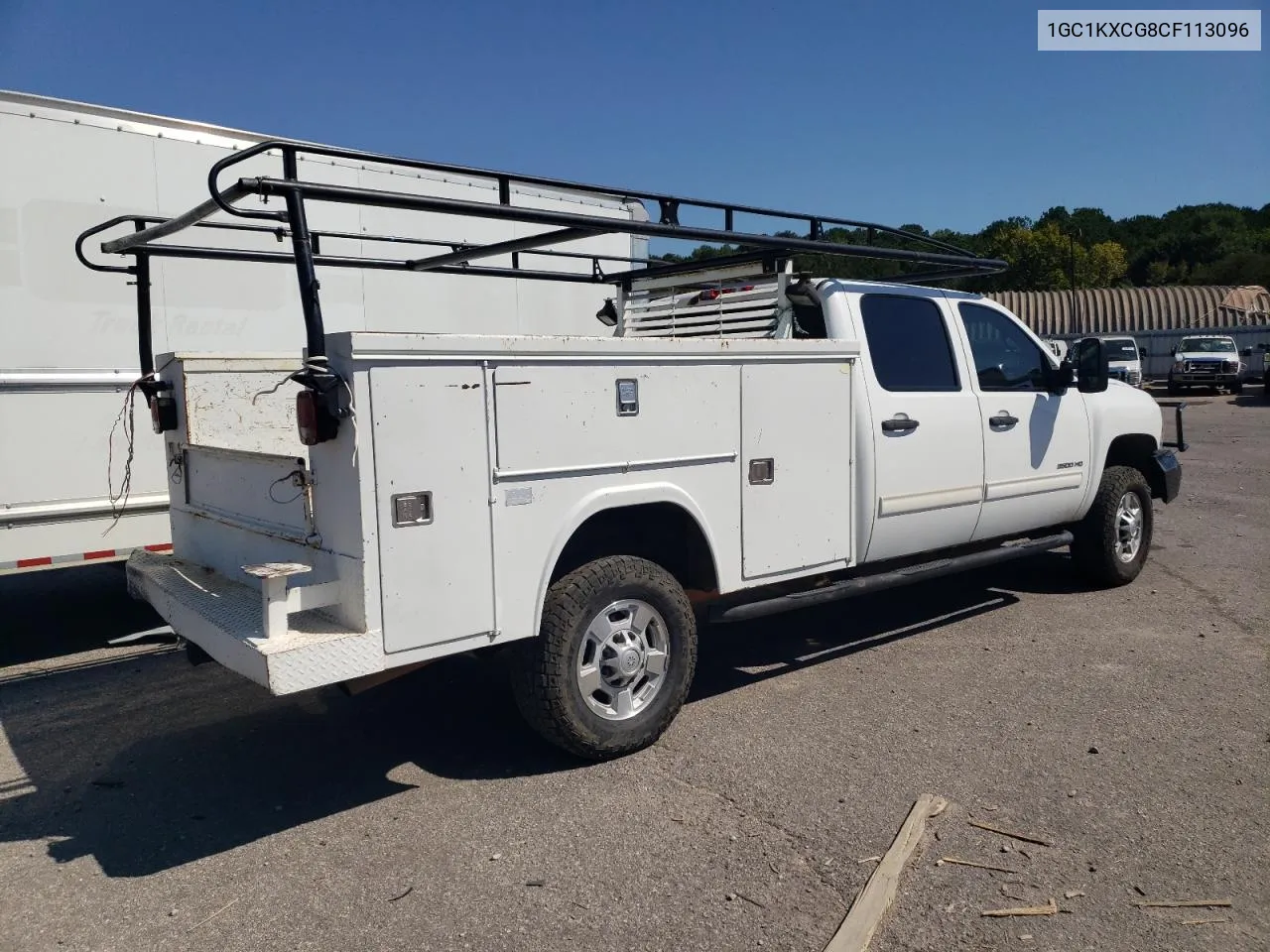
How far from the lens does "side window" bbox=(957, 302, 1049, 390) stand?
627 centimetres

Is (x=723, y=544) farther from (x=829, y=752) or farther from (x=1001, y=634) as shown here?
(x=1001, y=634)

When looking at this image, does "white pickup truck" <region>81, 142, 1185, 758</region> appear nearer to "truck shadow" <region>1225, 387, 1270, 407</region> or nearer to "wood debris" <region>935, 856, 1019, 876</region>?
"wood debris" <region>935, 856, 1019, 876</region>

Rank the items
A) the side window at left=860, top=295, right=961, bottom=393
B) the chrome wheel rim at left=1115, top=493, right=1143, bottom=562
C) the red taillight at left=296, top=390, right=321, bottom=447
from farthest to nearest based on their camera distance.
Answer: the chrome wheel rim at left=1115, top=493, right=1143, bottom=562 < the side window at left=860, top=295, right=961, bottom=393 < the red taillight at left=296, top=390, right=321, bottom=447

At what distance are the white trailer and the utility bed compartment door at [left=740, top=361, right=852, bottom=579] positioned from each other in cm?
204

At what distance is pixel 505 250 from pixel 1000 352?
10.4 ft

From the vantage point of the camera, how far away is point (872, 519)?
5461mm

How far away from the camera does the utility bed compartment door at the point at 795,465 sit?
486cm

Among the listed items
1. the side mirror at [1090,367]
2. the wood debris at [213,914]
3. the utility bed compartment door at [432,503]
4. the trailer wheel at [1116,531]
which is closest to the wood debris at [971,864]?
the utility bed compartment door at [432,503]

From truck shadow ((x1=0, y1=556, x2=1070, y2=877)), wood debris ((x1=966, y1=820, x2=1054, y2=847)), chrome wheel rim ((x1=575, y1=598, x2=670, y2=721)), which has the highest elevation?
chrome wheel rim ((x1=575, y1=598, x2=670, y2=721))

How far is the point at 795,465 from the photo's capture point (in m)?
5.04

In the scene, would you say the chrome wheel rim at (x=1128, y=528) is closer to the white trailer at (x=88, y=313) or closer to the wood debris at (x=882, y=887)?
the wood debris at (x=882, y=887)

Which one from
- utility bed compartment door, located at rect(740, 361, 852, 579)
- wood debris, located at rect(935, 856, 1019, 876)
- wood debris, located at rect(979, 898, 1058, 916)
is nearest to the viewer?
wood debris, located at rect(979, 898, 1058, 916)

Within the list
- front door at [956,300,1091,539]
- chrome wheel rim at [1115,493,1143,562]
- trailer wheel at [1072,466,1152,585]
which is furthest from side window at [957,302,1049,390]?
chrome wheel rim at [1115,493,1143,562]

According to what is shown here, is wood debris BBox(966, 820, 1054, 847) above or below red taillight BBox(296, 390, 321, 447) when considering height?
below
